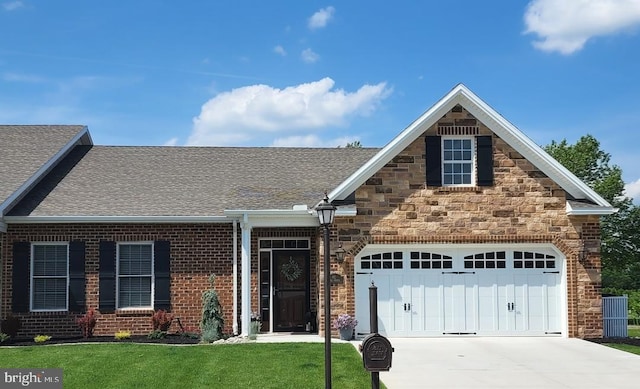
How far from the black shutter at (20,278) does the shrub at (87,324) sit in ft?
4.61

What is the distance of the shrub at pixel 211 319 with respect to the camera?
17.4 m

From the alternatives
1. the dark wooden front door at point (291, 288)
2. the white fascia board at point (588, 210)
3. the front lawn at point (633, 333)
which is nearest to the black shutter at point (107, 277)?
the dark wooden front door at point (291, 288)

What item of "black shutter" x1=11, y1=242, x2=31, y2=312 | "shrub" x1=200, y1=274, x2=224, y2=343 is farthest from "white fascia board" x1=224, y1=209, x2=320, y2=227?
"black shutter" x1=11, y1=242, x2=31, y2=312

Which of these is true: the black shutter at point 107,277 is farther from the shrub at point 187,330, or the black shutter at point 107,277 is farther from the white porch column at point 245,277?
the white porch column at point 245,277

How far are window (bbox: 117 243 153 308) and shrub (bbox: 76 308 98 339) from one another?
2.31 ft

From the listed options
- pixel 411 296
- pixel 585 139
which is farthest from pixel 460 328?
pixel 585 139

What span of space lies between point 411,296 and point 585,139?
2531cm

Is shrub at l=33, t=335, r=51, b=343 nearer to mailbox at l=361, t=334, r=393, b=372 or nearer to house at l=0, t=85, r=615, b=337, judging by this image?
house at l=0, t=85, r=615, b=337

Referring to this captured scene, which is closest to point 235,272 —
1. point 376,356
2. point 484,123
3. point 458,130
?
point 458,130

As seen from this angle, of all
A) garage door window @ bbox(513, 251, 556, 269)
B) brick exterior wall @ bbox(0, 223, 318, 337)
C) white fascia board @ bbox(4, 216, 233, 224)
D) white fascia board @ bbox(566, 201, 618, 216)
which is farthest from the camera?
brick exterior wall @ bbox(0, 223, 318, 337)

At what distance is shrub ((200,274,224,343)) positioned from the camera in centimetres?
1739

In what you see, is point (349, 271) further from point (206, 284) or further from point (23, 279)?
point (23, 279)

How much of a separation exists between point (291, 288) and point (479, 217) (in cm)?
501

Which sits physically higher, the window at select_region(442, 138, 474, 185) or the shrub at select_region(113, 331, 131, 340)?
the window at select_region(442, 138, 474, 185)
